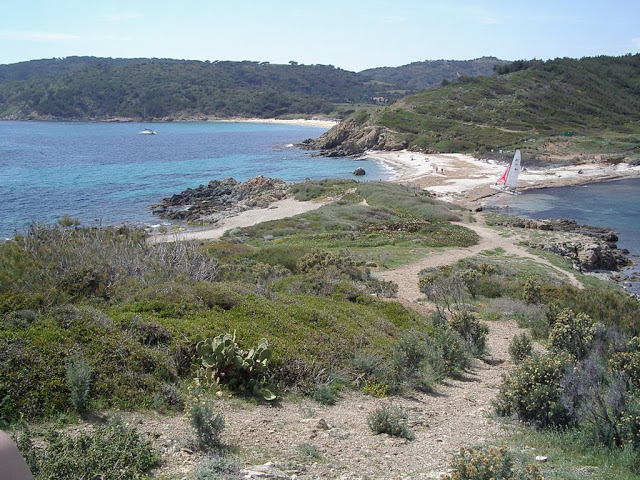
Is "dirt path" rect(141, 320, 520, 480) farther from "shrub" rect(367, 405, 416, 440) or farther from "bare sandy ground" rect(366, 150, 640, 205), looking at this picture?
"bare sandy ground" rect(366, 150, 640, 205)

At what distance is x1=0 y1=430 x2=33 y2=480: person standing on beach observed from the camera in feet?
6.60


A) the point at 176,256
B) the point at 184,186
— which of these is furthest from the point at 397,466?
the point at 184,186

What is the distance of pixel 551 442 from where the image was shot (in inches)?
245

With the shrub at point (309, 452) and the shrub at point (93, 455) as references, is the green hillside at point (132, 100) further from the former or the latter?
the shrub at point (93, 455)

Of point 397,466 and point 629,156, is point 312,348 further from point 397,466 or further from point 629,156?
point 629,156

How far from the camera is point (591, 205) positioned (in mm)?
47781

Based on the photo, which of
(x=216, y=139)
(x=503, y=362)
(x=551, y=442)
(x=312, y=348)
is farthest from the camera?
(x=216, y=139)

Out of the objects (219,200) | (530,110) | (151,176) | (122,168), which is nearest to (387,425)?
(219,200)

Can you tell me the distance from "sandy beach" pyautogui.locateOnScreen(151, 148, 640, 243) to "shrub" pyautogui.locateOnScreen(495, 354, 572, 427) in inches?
1221

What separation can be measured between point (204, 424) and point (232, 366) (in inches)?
82.8

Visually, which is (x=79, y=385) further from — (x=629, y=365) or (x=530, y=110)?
(x=530, y=110)

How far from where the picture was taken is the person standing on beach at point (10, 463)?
6.60 feet

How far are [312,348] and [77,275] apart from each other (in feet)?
14.9

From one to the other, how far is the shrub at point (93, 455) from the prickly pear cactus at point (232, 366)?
6.82ft
